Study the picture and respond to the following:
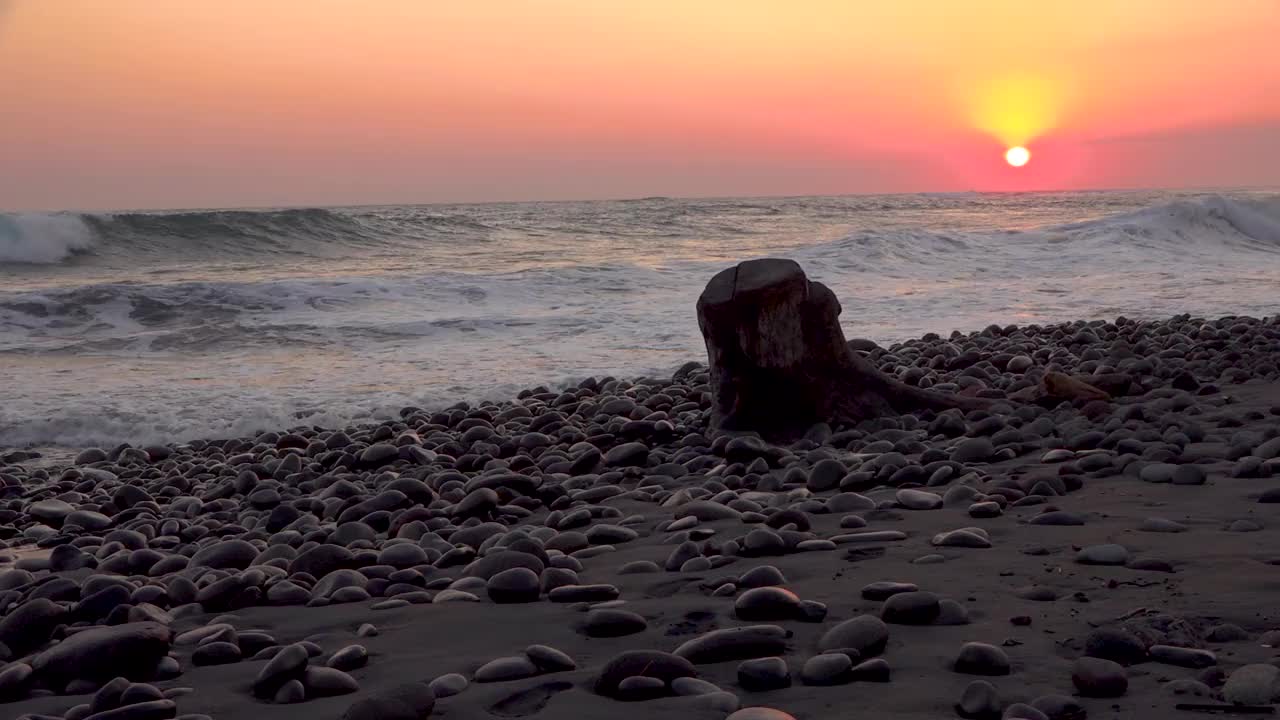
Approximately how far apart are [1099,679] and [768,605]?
0.78 m

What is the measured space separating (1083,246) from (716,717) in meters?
22.6

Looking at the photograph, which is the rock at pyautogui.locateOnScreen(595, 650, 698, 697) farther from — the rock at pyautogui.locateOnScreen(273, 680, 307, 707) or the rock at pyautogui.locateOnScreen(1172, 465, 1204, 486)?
the rock at pyautogui.locateOnScreen(1172, 465, 1204, 486)

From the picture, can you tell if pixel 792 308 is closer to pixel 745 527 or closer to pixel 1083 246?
pixel 745 527

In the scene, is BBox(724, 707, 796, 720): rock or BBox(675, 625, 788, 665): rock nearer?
BBox(724, 707, 796, 720): rock

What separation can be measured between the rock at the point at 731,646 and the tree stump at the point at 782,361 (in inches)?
122

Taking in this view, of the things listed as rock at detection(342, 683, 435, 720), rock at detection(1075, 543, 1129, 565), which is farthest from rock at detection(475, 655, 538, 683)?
rock at detection(1075, 543, 1129, 565)

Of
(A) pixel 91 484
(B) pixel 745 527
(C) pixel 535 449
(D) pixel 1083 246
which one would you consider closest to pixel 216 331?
(A) pixel 91 484

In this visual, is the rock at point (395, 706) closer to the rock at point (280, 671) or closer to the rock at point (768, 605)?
the rock at point (280, 671)

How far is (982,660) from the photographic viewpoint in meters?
2.08

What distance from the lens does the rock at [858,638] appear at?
88.3 inches

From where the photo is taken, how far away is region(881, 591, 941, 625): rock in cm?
241

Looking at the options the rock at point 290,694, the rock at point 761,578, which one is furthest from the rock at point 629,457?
the rock at point 290,694

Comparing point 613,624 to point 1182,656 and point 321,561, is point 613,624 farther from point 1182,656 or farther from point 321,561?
point 321,561

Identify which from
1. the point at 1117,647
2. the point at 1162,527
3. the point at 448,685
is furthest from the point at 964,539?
the point at 448,685
